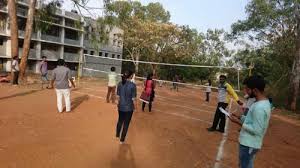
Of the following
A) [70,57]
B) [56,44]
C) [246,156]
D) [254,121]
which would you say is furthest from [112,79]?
[70,57]

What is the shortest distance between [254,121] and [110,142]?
13.3 feet

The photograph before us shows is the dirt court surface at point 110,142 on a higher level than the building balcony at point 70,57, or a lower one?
lower

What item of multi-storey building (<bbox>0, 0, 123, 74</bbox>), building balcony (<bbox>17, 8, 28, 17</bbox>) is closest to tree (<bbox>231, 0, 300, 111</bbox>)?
multi-storey building (<bbox>0, 0, 123, 74</bbox>)

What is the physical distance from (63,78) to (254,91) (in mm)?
7174

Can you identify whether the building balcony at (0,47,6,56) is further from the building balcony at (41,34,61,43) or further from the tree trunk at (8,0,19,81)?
the tree trunk at (8,0,19,81)

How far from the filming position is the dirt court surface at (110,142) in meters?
6.22

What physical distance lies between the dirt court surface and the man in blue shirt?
2.16m

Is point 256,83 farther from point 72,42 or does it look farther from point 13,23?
point 72,42

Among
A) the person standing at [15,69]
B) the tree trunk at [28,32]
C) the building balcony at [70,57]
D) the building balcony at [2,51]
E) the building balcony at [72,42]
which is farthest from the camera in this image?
the building balcony at [72,42]

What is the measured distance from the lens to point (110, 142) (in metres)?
7.59

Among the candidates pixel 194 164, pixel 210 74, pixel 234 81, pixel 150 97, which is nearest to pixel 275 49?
pixel 234 81

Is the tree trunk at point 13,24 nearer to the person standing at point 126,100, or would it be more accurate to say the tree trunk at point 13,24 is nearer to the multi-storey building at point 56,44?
the person standing at point 126,100

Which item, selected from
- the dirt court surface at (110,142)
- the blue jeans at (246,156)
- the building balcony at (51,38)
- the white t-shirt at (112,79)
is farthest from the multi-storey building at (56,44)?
the blue jeans at (246,156)

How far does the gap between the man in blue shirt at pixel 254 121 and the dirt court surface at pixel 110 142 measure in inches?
85.0
